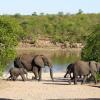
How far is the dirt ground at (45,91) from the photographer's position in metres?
23.2

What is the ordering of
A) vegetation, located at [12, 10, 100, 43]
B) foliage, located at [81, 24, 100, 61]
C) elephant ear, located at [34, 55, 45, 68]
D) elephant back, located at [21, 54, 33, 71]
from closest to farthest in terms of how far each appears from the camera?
elephant ear, located at [34, 55, 45, 68] → elephant back, located at [21, 54, 33, 71] → foliage, located at [81, 24, 100, 61] → vegetation, located at [12, 10, 100, 43]

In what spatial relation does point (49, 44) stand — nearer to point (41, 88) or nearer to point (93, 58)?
point (93, 58)

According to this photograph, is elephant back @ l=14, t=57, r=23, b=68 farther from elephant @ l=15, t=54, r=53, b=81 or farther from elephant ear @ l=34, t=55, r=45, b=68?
elephant ear @ l=34, t=55, r=45, b=68

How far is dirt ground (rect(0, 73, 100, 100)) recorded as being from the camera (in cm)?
2322

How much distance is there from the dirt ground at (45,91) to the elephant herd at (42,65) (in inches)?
32.0

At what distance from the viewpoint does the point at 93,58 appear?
32.2 metres

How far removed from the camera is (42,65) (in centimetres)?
3134

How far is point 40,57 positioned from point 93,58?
327cm

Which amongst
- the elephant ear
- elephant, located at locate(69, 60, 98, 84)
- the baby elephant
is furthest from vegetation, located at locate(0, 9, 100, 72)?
elephant, located at locate(69, 60, 98, 84)

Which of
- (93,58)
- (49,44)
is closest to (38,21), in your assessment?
(49,44)

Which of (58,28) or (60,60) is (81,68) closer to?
(60,60)

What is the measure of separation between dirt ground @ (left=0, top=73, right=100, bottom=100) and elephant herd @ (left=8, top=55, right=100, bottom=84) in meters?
0.81

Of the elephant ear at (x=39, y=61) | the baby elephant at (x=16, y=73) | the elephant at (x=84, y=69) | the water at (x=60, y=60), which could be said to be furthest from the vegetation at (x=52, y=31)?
the water at (x=60, y=60)

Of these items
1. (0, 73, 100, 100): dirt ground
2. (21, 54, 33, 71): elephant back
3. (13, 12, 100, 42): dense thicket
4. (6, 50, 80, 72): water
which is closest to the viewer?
(0, 73, 100, 100): dirt ground
